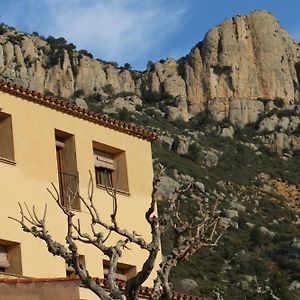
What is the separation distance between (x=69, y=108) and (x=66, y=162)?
1464 mm

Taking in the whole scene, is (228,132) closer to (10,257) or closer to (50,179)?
(50,179)

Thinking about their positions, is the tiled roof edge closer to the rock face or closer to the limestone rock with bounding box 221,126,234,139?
the limestone rock with bounding box 221,126,234,139

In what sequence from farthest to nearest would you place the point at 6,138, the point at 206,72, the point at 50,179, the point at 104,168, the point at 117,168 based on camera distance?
the point at 206,72, the point at 117,168, the point at 104,168, the point at 50,179, the point at 6,138

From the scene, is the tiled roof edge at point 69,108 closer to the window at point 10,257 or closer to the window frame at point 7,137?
the window frame at point 7,137

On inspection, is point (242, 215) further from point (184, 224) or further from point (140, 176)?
point (184, 224)

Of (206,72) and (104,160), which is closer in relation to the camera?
(104,160)

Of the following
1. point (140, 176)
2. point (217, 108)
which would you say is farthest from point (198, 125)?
point (140, 176)

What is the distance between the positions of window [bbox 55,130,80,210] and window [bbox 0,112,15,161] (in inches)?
68.8

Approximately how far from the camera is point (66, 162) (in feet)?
83.0

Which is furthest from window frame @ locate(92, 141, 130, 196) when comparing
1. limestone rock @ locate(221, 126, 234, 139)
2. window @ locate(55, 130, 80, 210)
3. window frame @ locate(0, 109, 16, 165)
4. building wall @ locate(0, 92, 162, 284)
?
limestone rock @ locate(221, 126, 234, 139)

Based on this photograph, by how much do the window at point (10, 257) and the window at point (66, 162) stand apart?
2488 millimetres

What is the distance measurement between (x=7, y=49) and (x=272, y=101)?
31.9 meters

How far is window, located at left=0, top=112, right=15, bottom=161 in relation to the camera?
23484 mm

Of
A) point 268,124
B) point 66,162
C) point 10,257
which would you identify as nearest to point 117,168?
point 66,162
